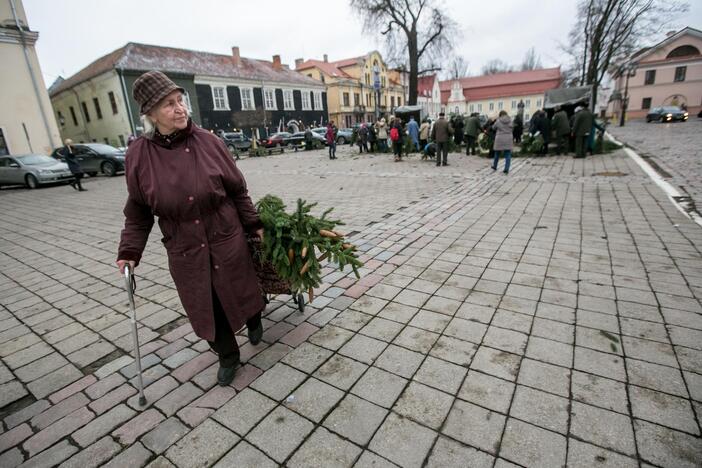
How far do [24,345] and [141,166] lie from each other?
246cm

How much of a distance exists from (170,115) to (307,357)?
6.38 feet

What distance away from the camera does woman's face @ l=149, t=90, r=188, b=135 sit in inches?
83.7

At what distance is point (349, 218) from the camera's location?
6.72m

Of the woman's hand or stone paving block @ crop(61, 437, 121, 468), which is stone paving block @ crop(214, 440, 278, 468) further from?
the woman's hand

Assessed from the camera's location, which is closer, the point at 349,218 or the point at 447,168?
the point at 349,218

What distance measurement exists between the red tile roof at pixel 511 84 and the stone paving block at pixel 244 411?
80.9 metres

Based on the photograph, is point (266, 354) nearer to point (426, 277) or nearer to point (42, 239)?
point (426, 277)

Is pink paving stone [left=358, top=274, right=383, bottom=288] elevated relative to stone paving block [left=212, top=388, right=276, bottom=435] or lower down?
elevated

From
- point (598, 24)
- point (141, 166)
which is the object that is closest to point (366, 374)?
point (141, 166)

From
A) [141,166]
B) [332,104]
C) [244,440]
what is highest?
[332,104]

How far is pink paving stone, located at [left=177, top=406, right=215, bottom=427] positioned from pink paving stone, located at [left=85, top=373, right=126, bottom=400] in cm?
69

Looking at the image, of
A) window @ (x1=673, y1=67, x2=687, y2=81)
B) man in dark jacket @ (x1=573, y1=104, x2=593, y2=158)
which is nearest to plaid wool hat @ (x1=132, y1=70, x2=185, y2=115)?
man in dark jacket @ (x1=573, y1=104, x2=593, y2=158)

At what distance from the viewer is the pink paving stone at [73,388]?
2527 mm

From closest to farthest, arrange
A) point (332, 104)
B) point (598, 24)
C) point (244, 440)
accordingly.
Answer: point (244, 440)
point (598, 24)
point (332, 104)
